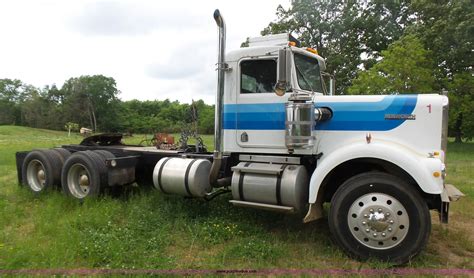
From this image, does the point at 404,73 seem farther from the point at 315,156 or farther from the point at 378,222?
the point at 378,222

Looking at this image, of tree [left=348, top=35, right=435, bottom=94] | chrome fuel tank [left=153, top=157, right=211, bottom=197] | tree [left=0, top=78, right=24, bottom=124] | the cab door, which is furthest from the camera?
tree [left=0, top=78, right=24, bottom=124]

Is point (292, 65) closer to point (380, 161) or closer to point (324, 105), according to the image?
point (324, 105)

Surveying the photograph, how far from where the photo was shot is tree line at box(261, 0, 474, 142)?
68.4 ft

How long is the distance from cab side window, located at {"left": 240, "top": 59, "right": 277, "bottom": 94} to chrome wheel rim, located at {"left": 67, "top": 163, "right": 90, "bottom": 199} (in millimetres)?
3214

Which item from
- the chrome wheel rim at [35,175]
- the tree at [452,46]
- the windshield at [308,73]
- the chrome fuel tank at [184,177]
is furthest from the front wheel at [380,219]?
the tree at [452,46]

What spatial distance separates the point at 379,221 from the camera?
13.6 feet

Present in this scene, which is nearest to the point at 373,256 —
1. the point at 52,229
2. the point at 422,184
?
the point at 422,184

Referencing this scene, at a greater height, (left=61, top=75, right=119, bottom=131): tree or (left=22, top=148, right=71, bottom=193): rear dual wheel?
(left=61, top=75, right=119, bottom=131): tree

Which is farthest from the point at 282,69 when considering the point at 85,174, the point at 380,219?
the point at 85,174

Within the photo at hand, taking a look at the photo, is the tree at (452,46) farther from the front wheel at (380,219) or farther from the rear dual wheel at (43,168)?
the rear dual wheel at (43,168)

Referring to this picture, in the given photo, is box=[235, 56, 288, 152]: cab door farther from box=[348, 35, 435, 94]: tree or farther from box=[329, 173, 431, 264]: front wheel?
box=[348, 35, 435, 94]: tree

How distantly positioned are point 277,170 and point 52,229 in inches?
125

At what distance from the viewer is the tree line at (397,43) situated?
68.4 ft

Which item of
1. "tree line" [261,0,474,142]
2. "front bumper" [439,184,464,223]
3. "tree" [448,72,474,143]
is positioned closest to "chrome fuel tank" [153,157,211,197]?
"front bumper" [439,184,464,223]
